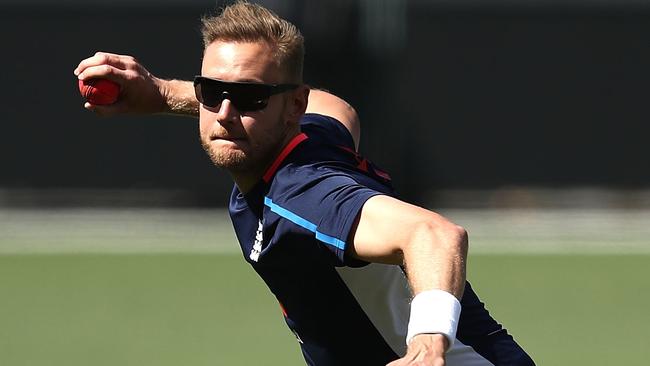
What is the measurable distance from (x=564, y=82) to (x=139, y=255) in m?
5.82

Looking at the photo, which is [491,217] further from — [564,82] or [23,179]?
[23,179]

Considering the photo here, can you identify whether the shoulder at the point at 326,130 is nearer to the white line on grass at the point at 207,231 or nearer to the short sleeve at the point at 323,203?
the short sleeve at the point at 323,203

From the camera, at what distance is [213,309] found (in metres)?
10.8

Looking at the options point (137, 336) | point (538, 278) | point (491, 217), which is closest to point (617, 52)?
point (491, 217)

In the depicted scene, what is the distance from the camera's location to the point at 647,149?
16.3m

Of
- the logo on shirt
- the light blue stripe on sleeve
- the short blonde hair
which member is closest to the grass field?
the logo on shirt

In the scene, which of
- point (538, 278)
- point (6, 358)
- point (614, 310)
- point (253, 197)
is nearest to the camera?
point (253, 197)

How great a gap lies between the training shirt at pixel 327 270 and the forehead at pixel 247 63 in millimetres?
238

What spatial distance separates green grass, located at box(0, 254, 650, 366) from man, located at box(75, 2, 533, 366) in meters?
4.36

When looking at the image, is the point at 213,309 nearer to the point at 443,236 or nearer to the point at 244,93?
the point at 244,93

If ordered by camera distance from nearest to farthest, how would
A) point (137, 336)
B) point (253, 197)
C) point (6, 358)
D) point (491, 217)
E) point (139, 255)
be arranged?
point (253, 197) < point (6, 358) < point (137, 336) < point (139, 255) < point (491, 217)

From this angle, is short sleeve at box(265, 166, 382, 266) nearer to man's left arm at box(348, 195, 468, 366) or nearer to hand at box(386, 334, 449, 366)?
man's left arm at box(348, 195, 468, 366)

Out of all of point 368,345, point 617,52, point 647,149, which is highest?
point 368,345

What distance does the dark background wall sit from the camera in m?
16.2
